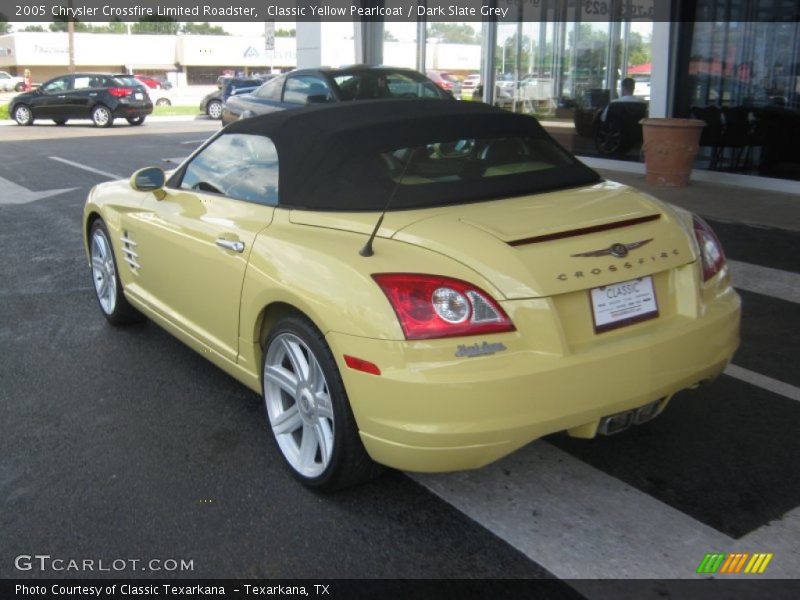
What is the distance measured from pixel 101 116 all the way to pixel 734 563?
26.2 m

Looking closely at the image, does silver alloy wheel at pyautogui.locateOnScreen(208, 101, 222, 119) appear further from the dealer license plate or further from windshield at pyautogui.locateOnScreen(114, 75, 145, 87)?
the dealer license plate

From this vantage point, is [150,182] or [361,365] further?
[150,182]

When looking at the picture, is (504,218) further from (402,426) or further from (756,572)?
(756,572)

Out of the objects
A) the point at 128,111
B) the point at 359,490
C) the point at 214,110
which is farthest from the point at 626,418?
the point at 214,110

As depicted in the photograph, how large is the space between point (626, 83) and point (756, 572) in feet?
40.5

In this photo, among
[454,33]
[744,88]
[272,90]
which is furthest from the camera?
[454,33]

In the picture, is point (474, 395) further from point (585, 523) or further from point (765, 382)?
point (765, 382)

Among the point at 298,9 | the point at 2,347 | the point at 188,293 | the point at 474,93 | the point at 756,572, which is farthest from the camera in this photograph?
the point at 298,9

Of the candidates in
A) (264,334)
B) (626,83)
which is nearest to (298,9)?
(626,83)

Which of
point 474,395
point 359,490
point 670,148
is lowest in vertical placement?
point 359,490

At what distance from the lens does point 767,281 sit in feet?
21.9

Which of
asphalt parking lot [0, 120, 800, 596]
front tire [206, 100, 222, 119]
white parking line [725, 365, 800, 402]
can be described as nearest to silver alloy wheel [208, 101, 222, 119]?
front tire [206, 100, 222, 119]

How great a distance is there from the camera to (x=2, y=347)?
5.33m

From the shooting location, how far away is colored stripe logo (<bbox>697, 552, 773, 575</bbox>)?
2.82 m
